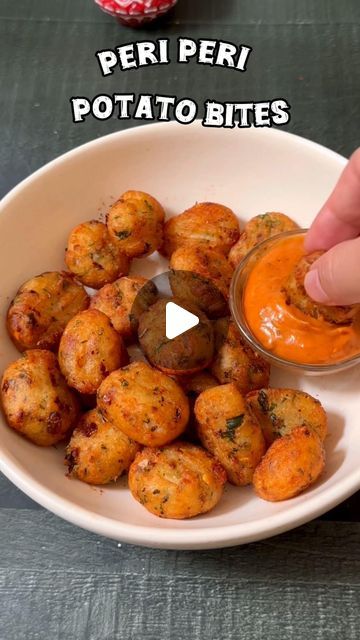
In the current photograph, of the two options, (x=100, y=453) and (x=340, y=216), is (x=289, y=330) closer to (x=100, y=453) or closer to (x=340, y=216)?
(x=340, y=216)

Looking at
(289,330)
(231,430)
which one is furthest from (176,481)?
(289,330)

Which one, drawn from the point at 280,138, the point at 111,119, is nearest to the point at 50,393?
the point at 280,138

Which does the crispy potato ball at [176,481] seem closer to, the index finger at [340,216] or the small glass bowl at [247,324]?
the small glass bowl at [247,324]

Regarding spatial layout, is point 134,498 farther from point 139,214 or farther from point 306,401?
point 139,214

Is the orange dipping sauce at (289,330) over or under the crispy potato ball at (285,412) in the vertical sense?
over

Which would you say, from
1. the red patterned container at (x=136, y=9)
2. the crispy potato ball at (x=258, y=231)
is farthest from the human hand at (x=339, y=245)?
the red patterned container at (x=136, y=9)
